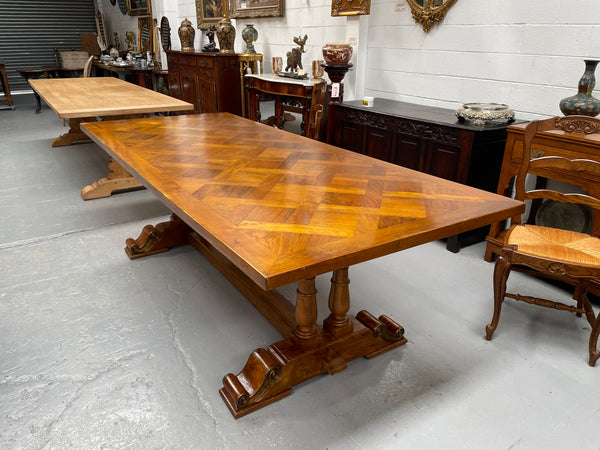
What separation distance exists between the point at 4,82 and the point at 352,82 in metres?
7.24

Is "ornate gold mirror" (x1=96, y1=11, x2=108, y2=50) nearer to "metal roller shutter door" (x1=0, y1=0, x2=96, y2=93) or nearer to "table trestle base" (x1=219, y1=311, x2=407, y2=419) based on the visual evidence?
"metal roller shutter door" (x1=0, y1=0, x2=96, y2=93)

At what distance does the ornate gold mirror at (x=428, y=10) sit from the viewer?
3574 mm

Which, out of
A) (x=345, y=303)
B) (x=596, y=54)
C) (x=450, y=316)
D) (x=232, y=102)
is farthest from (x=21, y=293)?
(x=232, y=102)

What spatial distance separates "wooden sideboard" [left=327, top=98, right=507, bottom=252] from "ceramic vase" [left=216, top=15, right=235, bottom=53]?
265 centimetres

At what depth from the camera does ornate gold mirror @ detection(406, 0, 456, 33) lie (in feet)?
11.7

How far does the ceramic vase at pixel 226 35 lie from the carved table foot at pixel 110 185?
2.65 metres

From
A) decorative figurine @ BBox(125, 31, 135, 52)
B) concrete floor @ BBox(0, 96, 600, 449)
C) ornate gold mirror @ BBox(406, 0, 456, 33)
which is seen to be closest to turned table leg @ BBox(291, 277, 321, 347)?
concrete floor @ BBox(0, 96, 600, 449)

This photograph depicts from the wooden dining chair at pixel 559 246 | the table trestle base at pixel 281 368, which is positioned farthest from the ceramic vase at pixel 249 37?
the table trestle base at pixel 281 368

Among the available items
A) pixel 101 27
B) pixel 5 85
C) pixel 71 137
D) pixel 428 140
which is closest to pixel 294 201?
pixel 428 140

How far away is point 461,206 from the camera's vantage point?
67.2 inches

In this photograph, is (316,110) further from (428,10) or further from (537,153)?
(537,153)

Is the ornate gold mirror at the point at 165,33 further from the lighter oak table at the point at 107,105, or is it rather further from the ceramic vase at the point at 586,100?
the ceramic vase at the point at 586,100

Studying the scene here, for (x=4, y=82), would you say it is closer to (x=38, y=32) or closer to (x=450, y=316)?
(x=38, y=32)

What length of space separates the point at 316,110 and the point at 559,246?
263 centimetres
